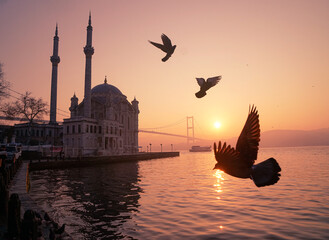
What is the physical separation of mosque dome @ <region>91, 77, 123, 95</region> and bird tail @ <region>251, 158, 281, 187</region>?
221 ft

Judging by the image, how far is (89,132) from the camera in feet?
186

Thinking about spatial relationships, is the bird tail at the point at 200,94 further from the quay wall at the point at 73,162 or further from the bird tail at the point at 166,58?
the quay wall at the point at 73,162

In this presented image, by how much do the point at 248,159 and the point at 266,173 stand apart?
7.5 inches

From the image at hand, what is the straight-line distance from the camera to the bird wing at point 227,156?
203 centimetres

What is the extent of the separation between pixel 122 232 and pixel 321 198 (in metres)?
12.4

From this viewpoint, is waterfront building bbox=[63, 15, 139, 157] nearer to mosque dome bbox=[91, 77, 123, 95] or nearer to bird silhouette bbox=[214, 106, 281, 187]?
mosque dome bbox=[91, 77, 123, 95]

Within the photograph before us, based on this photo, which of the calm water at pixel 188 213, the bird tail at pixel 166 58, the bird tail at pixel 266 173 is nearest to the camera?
the bird tail at pixel 266 173

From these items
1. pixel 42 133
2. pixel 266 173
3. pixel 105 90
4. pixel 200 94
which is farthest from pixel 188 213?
pixel 42 133

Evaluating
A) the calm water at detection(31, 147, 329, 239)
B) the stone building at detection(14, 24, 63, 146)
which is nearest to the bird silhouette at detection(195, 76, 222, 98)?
the calm water at detection(31, 147, 329, 239)

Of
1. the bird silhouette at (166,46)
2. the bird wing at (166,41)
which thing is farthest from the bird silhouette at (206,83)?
the bird wing at (166,41)

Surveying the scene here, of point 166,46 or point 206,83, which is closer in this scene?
point 206,83

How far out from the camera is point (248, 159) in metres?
1.99

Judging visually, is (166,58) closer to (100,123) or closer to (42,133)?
(100,123)

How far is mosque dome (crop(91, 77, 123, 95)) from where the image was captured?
2730 inches
